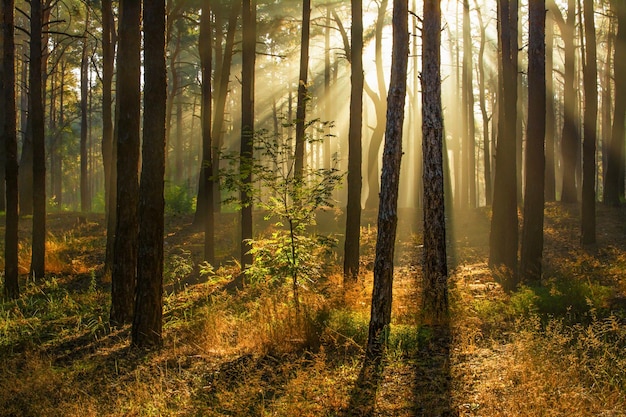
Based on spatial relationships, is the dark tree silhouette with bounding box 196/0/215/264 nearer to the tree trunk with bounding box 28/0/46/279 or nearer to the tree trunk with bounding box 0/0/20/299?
the tree trunk with bounding box 28/0/46/279

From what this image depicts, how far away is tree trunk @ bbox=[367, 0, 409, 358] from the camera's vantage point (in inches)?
301

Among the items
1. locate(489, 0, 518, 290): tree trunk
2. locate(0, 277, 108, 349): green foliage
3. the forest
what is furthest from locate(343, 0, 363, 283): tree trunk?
locate(0, 277, 108, 349): green foliage

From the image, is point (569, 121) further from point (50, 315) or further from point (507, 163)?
point (50, 315)

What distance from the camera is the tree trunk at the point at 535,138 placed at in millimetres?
12570

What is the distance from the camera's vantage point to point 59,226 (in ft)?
73.0

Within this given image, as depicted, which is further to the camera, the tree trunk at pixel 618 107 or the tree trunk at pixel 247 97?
the tree trunk at pixel 618 107

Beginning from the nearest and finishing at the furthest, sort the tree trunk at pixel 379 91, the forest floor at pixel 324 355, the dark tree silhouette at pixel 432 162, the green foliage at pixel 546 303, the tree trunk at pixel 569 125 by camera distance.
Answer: the forest floor at pixel 324 355
the green foliage at pixel 546 303
the dark tree silhouette at pixel 432 162
the tree trunk at pixel 569 125
the tree trunk at pixel 379 91

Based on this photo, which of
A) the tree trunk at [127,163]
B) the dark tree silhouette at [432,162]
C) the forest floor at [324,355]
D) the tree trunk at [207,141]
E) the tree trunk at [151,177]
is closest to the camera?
the forest floor at [324,355]

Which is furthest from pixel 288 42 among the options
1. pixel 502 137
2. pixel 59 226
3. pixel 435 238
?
pixel 435 238

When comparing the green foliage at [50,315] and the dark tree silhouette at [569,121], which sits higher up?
the dark tree silhouette at [569,121]

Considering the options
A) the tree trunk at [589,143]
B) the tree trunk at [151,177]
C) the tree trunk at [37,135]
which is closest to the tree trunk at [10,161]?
the tree trunk at [37,135]

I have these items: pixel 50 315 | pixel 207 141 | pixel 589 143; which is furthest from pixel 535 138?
pixel 50 315

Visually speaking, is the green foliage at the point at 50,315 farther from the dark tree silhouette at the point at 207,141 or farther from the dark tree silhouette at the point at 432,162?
the dark tree silhouette at the point at 432,162

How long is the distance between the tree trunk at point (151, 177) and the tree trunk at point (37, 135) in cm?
699
